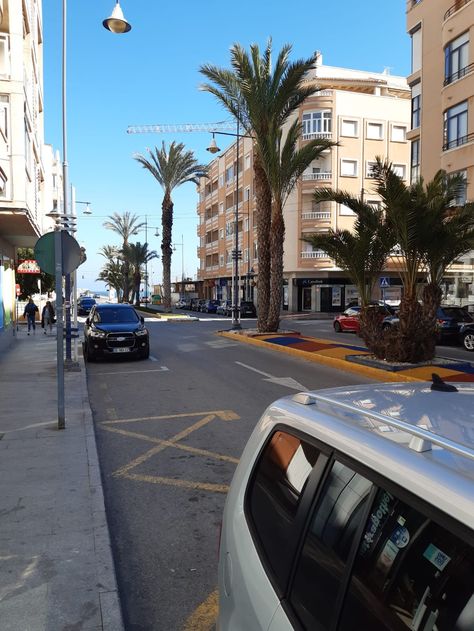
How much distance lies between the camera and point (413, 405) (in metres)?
1.98

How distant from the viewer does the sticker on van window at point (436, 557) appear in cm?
125

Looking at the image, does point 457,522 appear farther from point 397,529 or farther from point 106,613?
point 106,613

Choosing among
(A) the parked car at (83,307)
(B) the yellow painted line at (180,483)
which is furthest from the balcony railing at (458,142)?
(A) the parked car at (83,307)

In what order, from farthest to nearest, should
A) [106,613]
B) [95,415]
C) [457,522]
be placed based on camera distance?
[95,415], [106,613], [457,522]

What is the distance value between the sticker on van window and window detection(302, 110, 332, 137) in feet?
160

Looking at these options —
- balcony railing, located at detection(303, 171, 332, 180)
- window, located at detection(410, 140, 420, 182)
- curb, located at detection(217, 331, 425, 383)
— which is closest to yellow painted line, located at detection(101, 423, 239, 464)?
curb, located at detection(217, 331, 425, 383)

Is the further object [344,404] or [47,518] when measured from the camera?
[47,518]

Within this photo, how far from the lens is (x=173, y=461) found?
20.2 feet

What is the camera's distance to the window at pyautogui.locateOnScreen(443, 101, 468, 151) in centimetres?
2458

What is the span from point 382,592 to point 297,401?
0.93 metres

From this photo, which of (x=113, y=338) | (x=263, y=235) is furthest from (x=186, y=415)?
(x=263, y=235)

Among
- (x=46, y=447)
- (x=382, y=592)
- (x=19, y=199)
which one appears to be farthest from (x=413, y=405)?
(x=19, y=199)

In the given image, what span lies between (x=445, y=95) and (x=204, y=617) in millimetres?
27541

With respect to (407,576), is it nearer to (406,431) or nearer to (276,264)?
(406,431)
